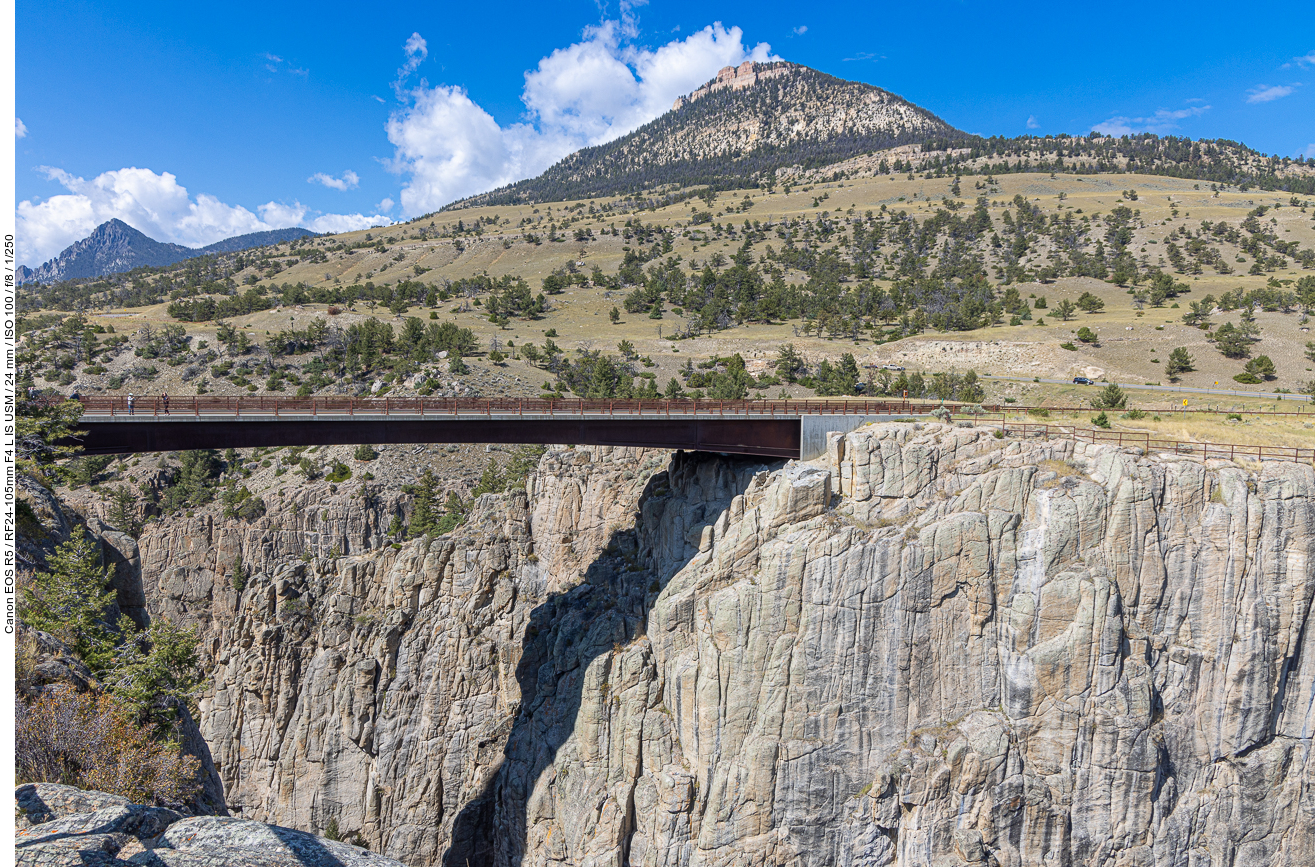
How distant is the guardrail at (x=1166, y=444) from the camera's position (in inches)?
1178

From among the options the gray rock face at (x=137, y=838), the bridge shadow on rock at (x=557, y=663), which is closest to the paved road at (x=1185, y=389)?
the bridge shadow on rock at (x=557, y=663)

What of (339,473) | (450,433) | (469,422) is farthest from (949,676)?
(339,473)

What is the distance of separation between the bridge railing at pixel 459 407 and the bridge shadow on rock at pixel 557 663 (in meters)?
4.02

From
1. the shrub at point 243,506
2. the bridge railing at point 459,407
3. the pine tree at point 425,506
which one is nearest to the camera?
the bridge railing at point 459,407

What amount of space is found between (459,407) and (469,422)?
1.00 m

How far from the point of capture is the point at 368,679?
142ft

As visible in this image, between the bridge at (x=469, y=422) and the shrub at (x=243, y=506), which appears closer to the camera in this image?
the bridge at (x=469, y=422)

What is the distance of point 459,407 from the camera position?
35.2 m

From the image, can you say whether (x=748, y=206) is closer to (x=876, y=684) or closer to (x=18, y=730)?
(x=876, y=684)

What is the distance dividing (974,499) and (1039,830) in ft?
48.9

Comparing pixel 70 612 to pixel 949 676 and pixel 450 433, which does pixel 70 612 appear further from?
pixel 949 676

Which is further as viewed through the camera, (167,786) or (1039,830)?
(1039,830)

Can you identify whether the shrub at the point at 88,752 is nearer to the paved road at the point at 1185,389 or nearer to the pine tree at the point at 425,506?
the pine tree at the point at 425,506

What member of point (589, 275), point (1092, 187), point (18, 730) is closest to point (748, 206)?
point (589, 275)
